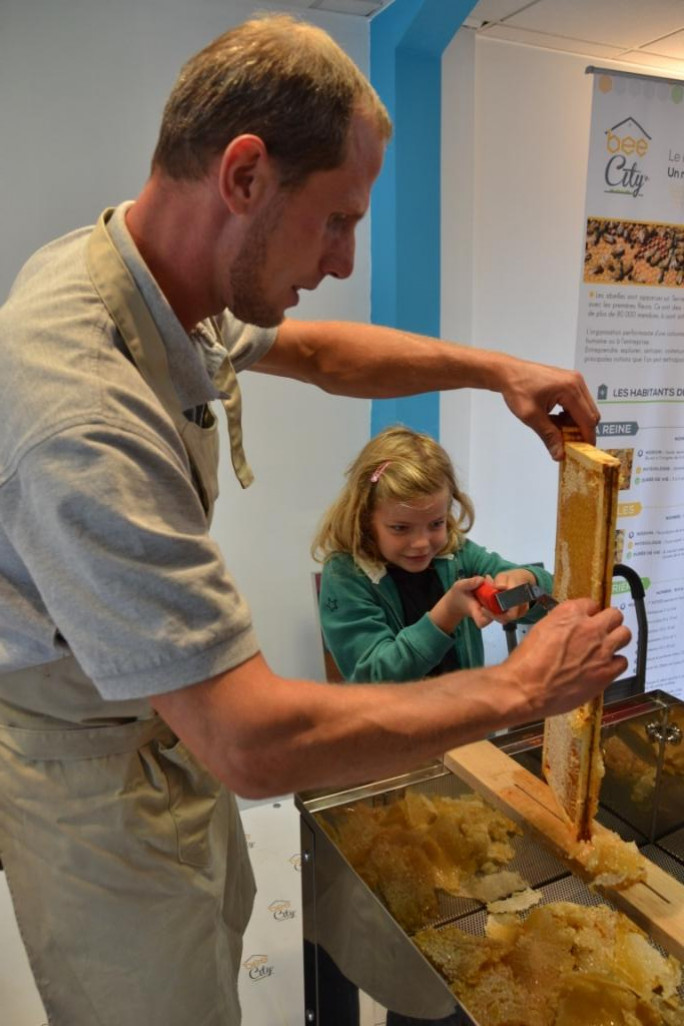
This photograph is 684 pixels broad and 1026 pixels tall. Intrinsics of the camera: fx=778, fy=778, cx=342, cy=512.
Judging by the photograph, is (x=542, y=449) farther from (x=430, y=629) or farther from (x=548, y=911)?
(x=548, y=911)

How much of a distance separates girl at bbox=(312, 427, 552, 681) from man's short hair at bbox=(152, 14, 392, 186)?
0.97m

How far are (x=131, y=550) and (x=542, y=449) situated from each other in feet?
Result: 8.57

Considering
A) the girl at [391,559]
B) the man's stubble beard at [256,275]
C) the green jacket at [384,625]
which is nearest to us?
the man's stubble beard at [256,275]

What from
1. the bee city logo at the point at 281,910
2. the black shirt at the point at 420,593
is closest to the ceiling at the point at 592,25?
the black shirt at the point at 420,593

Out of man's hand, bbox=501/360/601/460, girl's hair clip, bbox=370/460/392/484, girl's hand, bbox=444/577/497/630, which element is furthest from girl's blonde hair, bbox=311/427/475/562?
man's hand, bbox=501/360/601/460

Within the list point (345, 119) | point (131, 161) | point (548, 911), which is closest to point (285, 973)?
point (548, 911)

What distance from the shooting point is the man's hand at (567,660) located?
880 mm

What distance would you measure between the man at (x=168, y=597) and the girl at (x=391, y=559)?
62 centimetres

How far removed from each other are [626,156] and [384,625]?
1.89 metres

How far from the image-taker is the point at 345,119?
2.80ft

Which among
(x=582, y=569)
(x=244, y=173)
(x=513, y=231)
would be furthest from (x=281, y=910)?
(x=513, y=231)

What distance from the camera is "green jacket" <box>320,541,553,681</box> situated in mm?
1573

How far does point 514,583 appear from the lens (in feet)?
4.71

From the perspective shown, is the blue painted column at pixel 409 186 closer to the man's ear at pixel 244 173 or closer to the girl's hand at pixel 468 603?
the girl's hand at pixel 468 603
